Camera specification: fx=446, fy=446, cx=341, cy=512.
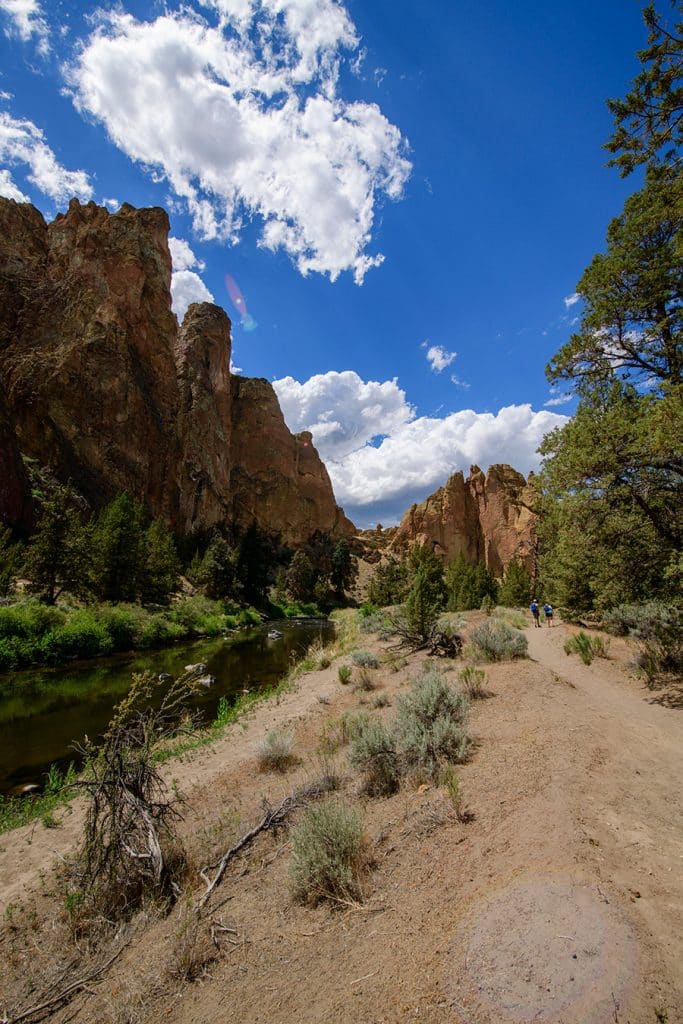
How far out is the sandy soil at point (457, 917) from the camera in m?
2.38

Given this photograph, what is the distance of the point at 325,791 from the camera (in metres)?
5.46

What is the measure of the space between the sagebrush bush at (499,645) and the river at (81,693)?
6.82 meters

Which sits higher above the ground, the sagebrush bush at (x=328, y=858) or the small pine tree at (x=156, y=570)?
the small pine tree at (x=156, y=570)

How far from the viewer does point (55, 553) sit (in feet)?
83.3

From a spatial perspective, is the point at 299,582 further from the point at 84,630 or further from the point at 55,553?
the point at 84,630

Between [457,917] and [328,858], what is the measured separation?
110 cm

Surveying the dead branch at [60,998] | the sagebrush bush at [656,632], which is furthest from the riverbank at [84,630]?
the sagebrush bush at [656,632]

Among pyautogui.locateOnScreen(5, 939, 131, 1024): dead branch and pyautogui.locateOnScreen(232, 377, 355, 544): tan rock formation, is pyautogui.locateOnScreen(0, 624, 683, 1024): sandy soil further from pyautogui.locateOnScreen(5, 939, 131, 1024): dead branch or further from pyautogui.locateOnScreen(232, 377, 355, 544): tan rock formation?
pyautogui.locateOnScreen(232, 377, 355, 544): tan rock formation

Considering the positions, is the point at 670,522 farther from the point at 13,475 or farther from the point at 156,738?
the point at 13,475

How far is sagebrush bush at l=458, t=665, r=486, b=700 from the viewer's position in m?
7.89

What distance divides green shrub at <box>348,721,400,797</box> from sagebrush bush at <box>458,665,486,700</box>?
261 cm

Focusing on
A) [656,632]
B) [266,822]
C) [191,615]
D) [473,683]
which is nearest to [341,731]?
[473,683]

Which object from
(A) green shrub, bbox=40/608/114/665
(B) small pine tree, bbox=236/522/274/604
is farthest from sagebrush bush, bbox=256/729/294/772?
(B) small pine tree, bbox=236/522/274/604

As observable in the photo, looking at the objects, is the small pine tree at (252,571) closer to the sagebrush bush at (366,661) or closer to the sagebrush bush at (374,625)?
the sagebrush bush at (374,625)
